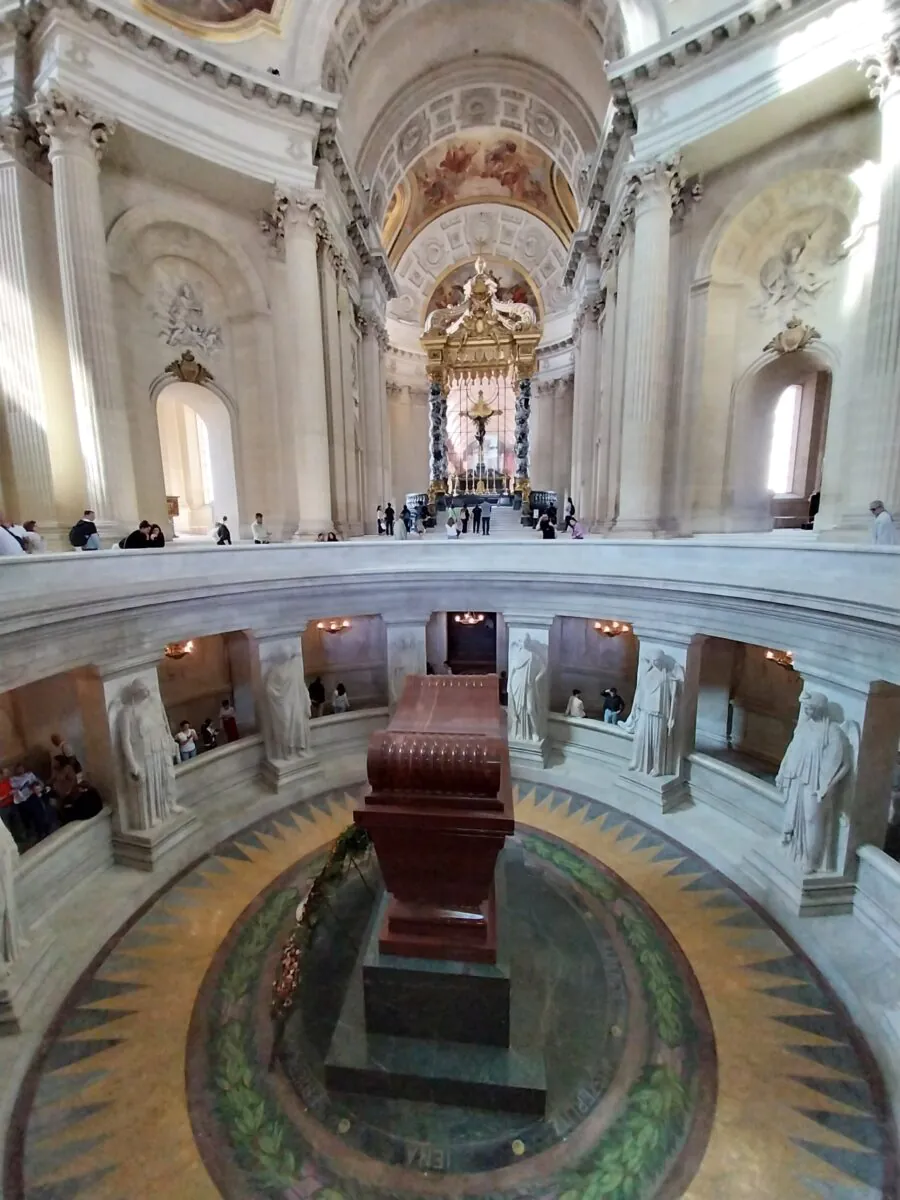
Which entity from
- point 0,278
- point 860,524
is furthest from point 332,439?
point 860,524

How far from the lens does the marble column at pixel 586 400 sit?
57.6ft

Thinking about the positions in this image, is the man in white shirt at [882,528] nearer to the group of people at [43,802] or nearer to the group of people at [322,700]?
the group of people at [322,700]

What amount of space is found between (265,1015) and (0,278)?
12.4 metres

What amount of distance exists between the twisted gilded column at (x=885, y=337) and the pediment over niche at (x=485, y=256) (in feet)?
57.8

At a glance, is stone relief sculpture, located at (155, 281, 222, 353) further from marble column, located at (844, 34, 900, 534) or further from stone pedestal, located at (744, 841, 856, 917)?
stone pedestal, located at (744, 841, 856, 917)

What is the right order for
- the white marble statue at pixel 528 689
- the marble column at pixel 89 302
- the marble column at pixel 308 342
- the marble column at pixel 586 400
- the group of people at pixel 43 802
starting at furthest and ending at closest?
the marble column at pixel 586 400
the marble column at pixel 308 342
the marble column at pixel 89 302
the white marble statue at pixel 528 689
the group of people at pixel 43 802

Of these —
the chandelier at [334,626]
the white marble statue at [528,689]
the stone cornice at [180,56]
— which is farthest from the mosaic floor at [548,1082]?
the stone cornice at [180,56]

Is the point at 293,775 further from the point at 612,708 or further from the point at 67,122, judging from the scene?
the point at 67,122

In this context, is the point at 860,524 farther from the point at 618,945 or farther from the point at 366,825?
the point at 366,825

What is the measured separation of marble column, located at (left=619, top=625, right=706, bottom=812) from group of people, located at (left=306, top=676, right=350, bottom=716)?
5.42m

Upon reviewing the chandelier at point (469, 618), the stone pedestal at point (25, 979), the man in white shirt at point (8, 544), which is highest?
the man in white shirt at point (8, 544)

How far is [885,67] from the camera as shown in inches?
330

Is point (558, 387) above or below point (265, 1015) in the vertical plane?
above

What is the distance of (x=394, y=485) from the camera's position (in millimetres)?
27266
